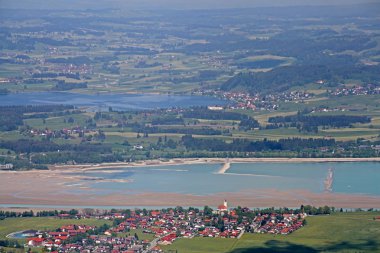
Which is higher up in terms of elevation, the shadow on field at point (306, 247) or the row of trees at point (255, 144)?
the row of trees at point (255, 144)

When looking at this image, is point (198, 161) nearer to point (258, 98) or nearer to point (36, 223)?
point (36, 223)

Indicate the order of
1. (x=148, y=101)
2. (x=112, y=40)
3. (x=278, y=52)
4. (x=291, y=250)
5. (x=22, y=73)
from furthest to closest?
(x=112, y=40)
(x=278, y=52)
(x=22, y=73)
(x=148, y=101)
(x=291, y=250)

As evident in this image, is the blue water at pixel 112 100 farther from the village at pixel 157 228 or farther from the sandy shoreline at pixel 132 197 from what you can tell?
the village at pixel 157 228

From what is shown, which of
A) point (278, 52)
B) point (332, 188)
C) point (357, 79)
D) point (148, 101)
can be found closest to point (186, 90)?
point (148, 101)

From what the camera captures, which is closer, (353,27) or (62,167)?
(62,167)

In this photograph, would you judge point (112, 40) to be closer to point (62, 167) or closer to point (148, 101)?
point (148, 101)

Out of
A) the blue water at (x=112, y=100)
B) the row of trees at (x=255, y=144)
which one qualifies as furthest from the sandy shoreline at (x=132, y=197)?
the blue water at (x=112, y=100)
